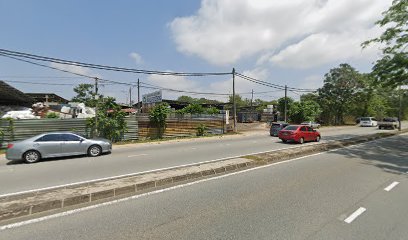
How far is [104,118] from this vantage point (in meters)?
19.3

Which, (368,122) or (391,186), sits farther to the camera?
(368,122)

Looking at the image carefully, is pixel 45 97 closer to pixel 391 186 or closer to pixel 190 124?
pixel 190 124

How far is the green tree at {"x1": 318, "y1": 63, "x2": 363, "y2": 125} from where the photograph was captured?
50.1m

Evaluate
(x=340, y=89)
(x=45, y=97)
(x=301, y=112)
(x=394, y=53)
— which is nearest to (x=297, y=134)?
(x=394, y=53)

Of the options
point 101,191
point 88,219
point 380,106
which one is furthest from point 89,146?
point 380,106

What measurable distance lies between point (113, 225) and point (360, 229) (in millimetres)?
4240

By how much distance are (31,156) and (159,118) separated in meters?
12.9

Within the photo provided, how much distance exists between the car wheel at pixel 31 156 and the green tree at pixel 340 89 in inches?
2104

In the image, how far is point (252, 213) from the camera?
4.83 metres

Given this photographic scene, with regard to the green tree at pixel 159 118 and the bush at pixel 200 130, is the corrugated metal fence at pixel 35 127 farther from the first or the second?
the bush at pixel 200 130

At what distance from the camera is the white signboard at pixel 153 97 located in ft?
133

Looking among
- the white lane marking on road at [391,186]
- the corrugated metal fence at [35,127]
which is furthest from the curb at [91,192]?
the corrugated metal fence at [35,127]

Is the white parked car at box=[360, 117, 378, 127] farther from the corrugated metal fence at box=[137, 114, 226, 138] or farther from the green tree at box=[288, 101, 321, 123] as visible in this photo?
the corrugated metal fence at box=[137, 114, 226, 138]

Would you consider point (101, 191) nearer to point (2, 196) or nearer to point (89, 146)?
point (2, 196)
